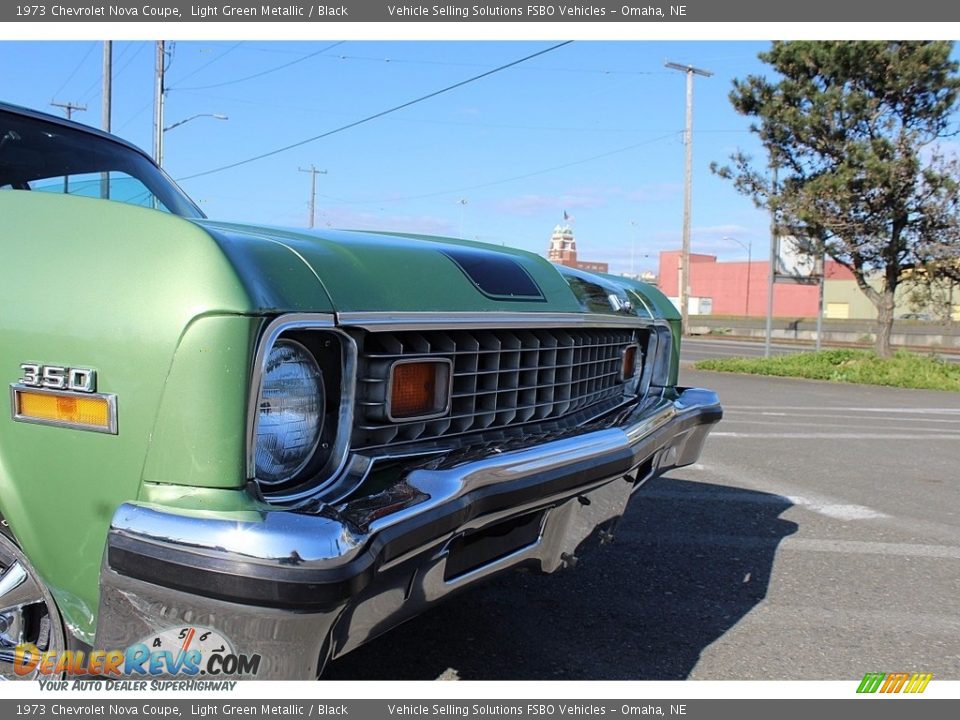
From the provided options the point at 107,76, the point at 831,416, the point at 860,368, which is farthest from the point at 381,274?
the point at 107,76

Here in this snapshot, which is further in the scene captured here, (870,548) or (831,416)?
(831,416)

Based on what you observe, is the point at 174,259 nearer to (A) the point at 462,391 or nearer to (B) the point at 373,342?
(B) the point at 373,342

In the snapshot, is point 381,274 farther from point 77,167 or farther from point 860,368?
point 860,368

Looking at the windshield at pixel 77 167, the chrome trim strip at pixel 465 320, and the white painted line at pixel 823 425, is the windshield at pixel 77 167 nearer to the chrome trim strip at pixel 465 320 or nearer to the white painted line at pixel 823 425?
the chrome trim strip at pixel 465 320

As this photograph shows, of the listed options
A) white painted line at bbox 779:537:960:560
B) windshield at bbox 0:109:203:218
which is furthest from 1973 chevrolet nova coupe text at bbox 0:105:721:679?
white painted line at bbox 779:537:960:560

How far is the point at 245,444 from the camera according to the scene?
167 cm

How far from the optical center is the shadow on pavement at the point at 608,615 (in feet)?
9.04

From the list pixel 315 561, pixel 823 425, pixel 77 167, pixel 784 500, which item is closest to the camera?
pixel 315 561

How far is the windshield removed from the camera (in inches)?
113

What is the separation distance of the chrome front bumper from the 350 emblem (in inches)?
10.9

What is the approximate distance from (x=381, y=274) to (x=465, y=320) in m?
0.27

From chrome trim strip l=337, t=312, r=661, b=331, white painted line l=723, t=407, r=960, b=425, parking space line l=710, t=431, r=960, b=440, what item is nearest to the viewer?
chrome trim strip l=337, t=312, r=661, b=331

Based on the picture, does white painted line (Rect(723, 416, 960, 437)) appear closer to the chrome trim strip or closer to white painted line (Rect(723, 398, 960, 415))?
white painted line (Rect(723, 398, 960, 415))

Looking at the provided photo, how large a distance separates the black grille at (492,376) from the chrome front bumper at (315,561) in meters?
0.20
